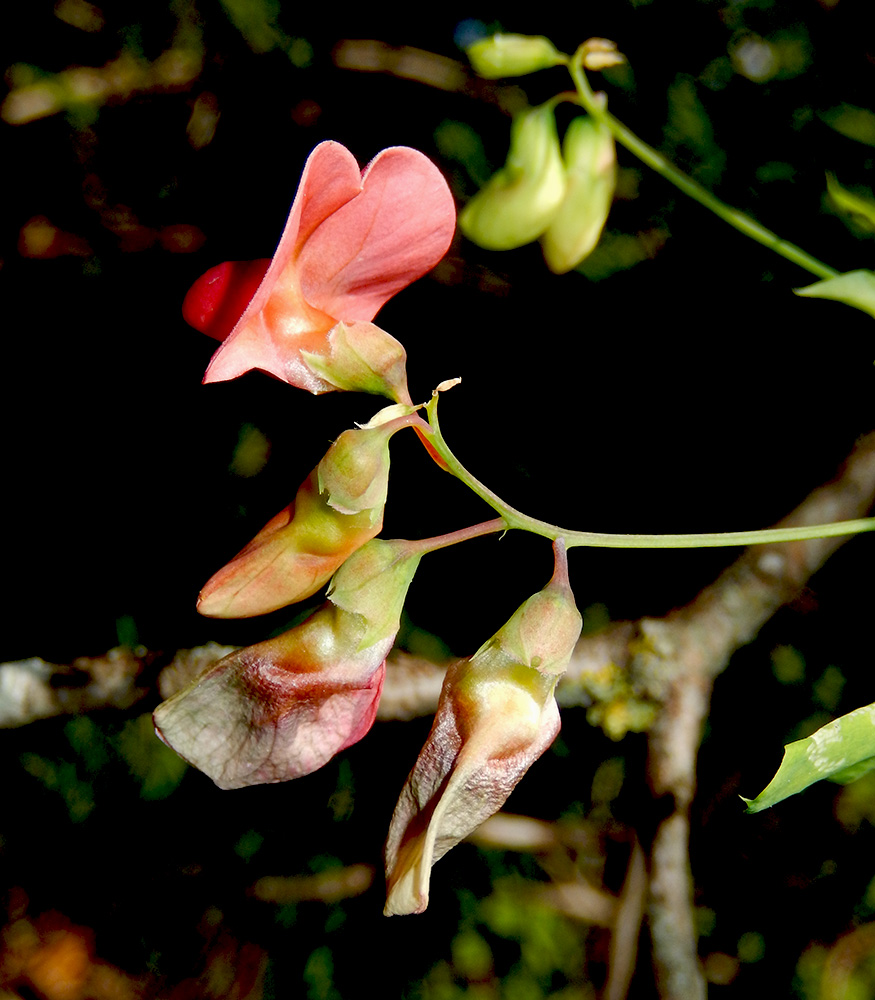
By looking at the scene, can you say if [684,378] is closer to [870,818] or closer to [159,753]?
[870,818]

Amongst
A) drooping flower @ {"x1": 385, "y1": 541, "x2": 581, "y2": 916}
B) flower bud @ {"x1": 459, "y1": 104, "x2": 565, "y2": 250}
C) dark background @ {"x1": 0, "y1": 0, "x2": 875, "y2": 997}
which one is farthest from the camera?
dark background @ {"x1": 0, "y1": 0, "x2": 875, "y2": 997}

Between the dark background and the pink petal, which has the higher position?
the pink petal

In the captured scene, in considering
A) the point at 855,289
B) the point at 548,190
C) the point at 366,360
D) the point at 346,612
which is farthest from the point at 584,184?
the point at 346,612

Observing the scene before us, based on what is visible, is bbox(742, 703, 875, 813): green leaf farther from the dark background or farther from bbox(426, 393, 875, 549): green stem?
the dark background

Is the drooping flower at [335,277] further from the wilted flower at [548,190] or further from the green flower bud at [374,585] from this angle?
the wilted flower at [548,190]

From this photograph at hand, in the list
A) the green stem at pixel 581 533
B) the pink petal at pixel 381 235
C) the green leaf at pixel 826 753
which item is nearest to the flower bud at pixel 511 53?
the pink petal at pixel 381 235

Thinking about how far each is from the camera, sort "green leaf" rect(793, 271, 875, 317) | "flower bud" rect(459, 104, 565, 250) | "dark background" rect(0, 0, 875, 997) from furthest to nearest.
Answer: "dark background" rect(0, 0, 875, 997), "flower bud" rect(459, 104, 565, 250), "green leaf" rect(793, 271, 875, 317)

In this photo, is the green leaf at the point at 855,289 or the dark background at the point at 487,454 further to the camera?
the dark background at the point at 487,454

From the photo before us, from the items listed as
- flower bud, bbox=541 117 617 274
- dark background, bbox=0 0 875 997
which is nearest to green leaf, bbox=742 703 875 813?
flower bud, bbox=541 117 617 274
